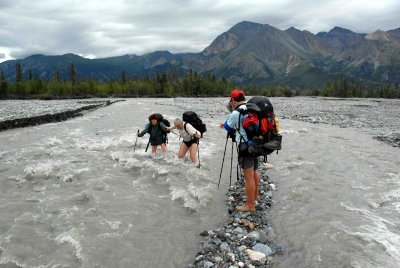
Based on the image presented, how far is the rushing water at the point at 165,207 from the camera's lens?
7.16m

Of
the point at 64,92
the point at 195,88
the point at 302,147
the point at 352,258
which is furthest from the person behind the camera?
the point at 195,88

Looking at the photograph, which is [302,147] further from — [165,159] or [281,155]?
[165,159]

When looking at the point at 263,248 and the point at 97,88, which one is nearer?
the point at 263,248

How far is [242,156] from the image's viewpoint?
29.2ft

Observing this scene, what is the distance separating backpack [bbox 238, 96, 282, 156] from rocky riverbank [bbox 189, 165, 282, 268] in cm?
182

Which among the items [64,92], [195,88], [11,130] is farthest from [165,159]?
[195,88]

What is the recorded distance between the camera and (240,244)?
7.53 m

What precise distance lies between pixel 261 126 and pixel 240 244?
9.58 feet

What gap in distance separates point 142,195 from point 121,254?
369 centimetres

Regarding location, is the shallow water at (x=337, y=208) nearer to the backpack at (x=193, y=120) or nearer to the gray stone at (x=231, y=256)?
the gray stone at (x=231, y=256)

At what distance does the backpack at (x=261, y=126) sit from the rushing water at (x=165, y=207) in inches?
81.7

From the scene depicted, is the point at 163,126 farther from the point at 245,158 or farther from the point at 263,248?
the point at 263,248

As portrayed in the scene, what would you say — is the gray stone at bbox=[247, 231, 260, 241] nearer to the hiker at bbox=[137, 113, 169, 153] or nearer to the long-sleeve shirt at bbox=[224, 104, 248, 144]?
the long-sleeve shirt at bbox=[224, 104, 248, 144]

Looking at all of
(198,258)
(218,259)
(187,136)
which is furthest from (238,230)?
(187,136)
